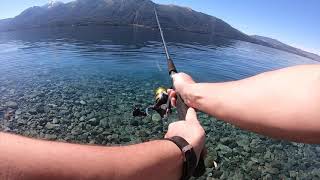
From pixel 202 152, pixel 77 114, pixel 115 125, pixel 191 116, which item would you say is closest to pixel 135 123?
pixel 115 125

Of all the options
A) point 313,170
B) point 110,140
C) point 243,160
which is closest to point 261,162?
point 243,160

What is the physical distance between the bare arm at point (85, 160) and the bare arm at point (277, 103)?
0.53m

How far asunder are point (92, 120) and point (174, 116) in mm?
4062

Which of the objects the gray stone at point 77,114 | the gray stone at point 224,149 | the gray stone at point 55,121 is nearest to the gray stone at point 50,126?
the gray stone at point 55,121

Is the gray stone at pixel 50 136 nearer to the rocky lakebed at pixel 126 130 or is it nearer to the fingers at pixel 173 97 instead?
the rocky lakebed at pixel 126 130

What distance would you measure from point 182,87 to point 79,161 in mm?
2046

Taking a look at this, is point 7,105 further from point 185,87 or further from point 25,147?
point 25,147

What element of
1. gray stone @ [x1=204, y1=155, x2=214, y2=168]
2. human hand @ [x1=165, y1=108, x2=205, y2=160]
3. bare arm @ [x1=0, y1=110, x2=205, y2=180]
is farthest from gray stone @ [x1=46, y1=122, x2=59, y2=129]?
bare arm @ [x1=0, y1=110, x2=205, y2=180]

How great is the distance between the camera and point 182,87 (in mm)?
3660

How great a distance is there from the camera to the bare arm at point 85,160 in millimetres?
1618

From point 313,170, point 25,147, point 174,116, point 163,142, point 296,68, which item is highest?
point 296,68

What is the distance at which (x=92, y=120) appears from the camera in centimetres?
1608

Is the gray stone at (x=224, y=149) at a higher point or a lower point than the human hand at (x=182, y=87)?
lower

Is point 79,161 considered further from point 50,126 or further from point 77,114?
point 77,114
